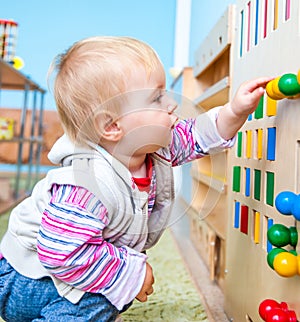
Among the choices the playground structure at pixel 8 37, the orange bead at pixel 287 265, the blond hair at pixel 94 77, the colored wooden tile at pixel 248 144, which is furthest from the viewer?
the playground structure at pixel 8 37

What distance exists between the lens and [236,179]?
833 mm

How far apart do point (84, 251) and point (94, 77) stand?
0.76 feet

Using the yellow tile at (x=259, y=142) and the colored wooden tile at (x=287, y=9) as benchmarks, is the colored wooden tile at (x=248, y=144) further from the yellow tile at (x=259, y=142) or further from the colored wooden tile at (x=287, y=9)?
the colored wooden tile at (x=287, y=9)

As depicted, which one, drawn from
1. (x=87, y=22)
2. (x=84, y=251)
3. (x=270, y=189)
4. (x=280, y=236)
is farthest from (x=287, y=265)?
(x=87, y=22)

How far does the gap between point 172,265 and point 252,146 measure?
0.59m

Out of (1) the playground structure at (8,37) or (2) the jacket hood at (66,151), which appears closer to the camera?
(2) the jacket hood at (66,151)

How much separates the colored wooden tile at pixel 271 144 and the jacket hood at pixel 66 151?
0.81 feet

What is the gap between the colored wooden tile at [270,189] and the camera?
0.63m

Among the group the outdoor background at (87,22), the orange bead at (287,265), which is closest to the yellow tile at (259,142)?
the orange bead at (287,265)

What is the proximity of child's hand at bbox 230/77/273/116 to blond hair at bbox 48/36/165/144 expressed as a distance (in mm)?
124

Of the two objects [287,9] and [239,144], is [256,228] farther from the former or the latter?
[287,9]

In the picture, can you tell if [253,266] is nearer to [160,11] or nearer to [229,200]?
[229,200]

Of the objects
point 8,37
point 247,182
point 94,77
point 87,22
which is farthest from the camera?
point 87,22

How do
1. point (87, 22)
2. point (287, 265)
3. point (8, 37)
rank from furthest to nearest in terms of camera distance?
point (87, 22)
point (8, 37)
point (287, 265)
